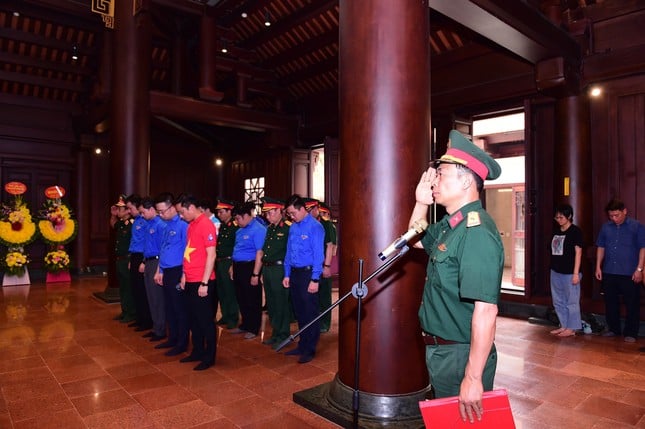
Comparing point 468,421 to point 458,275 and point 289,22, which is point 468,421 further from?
point 289,22

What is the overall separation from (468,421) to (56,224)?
9.54 meters

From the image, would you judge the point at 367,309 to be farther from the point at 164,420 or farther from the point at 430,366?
the point at 164,420

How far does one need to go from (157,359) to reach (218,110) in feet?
17.6

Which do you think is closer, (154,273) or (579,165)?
(154,273)

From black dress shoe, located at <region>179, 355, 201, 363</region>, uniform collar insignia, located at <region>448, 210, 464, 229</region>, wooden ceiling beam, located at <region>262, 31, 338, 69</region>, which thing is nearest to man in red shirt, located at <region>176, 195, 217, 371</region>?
black dress shoe, located at <region>179, 355, 201, 363</region>

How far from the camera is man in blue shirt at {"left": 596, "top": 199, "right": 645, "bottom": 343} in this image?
192 inches

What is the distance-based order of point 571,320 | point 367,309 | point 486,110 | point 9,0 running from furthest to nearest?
point 9,0 → point 486,110 → point 571,320 → point 367,309

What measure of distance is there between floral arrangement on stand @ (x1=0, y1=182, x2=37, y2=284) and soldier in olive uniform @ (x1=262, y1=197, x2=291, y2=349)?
629 cm

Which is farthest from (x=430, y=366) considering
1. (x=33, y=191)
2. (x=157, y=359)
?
(x=33, y=191)

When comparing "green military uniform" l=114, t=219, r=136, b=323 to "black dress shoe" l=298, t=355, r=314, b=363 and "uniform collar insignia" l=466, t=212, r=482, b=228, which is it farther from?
"uniform collar insignia" l=466, t=212, r=482, b=228

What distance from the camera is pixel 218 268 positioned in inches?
219

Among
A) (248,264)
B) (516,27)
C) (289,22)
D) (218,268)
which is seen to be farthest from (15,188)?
(516,27)

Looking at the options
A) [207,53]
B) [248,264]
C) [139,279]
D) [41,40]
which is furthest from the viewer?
[41,40]

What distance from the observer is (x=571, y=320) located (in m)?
5.16
